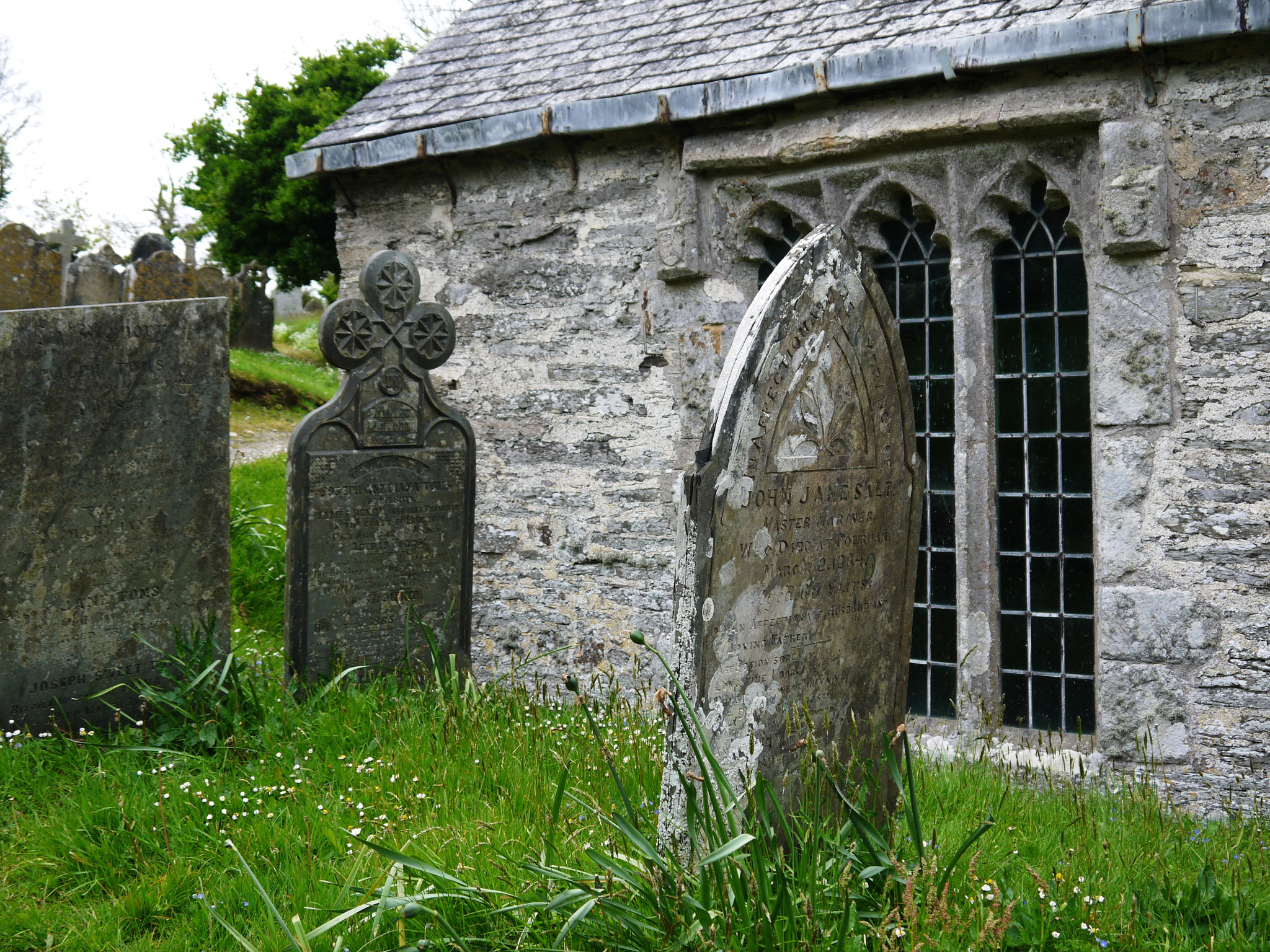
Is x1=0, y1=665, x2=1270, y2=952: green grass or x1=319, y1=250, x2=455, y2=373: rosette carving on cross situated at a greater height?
x1=319, y1=250, x2=455, y2=373: rosette carving on cross

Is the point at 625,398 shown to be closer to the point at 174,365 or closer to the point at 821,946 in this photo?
the point at 174,365

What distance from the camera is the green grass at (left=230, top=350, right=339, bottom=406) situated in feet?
44.8

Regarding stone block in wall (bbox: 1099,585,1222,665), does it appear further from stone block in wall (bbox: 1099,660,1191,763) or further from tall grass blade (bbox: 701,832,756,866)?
tall grass blade (bbox: 701,832,756,866)

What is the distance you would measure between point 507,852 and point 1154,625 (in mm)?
3143

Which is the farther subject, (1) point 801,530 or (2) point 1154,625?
(2) point 1154,625

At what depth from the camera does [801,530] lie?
2854mm

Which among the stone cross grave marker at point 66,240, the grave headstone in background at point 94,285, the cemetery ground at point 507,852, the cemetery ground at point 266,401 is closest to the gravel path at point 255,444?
the cemetery ground at point 266,401

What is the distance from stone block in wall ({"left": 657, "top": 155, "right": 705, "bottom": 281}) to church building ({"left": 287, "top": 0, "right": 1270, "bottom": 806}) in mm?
17

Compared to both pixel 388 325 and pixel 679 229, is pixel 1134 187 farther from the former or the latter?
pixel 388 325

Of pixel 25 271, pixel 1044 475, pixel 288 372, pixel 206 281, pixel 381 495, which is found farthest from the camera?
pixel 288 372

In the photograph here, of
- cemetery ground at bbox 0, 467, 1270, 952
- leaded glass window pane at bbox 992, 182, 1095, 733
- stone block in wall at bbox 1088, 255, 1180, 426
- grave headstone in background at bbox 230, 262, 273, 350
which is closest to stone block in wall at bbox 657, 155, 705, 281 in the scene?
leaded glass window pane at bbox 992, 182, 1095, 733

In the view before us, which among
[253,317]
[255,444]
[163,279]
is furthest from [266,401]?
[163,279]

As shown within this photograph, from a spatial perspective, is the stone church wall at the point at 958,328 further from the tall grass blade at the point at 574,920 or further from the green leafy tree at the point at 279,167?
the green leafy tree at the point at 279,167

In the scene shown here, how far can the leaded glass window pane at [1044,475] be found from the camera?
5.01 m
